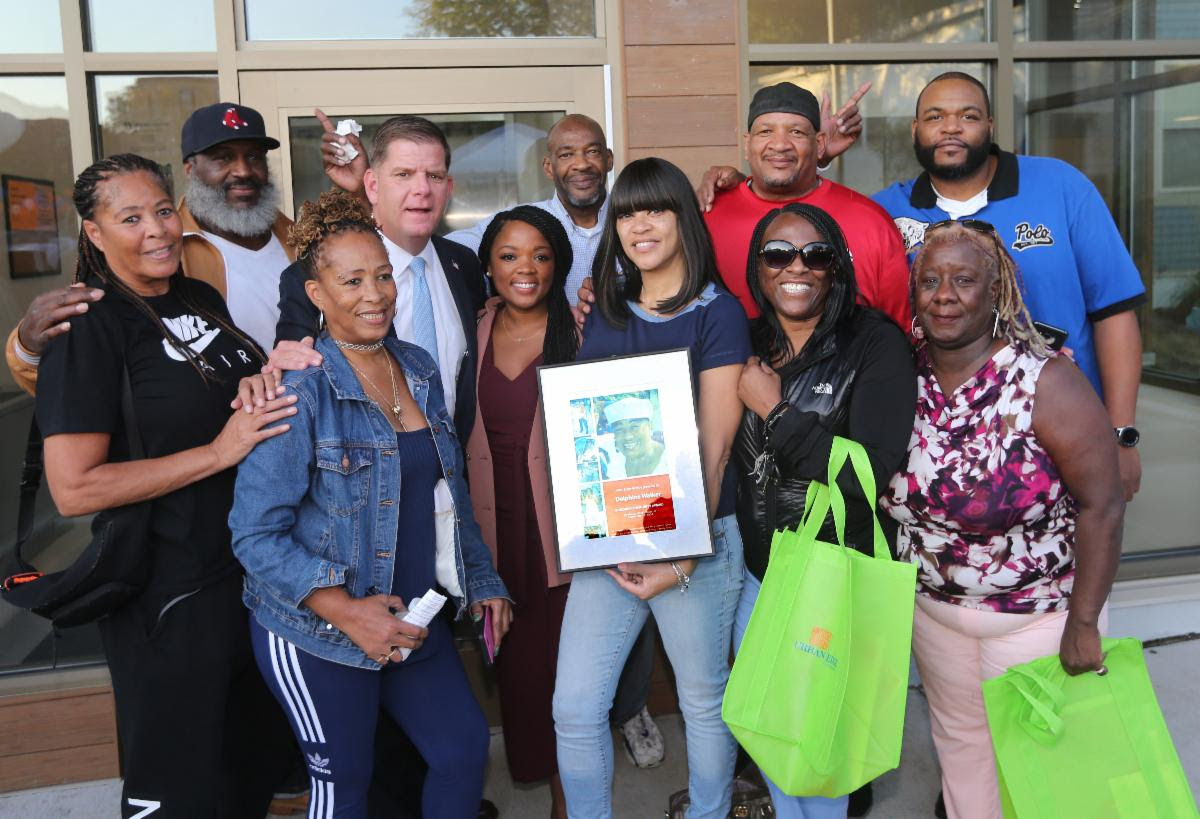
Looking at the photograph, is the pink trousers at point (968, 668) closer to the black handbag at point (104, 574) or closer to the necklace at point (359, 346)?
the necklace at point (359, 346)

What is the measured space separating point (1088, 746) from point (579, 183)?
8.38ft

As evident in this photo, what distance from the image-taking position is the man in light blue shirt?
367 cm

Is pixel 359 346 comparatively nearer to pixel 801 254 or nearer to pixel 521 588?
pixel 521 588

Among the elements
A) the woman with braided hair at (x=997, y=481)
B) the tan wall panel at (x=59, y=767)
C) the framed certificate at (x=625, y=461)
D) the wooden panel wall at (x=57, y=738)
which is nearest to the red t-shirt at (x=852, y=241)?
the woman with braided hair at (x=997, y=481)

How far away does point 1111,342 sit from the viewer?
3.33 m

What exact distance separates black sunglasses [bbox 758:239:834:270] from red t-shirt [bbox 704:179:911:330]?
28 centimetres

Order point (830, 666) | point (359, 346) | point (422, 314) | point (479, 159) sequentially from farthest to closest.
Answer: point (479, 159) → point (422, 314) → point (359, 346) → point (830, 666)

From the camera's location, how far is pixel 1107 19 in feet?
16.2

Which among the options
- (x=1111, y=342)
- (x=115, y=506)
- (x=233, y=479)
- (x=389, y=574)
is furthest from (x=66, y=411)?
(x=1111, y=342)


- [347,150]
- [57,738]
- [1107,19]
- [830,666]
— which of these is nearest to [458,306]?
[347,150]

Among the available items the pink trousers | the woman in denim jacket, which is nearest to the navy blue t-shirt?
the woman in denim jacket

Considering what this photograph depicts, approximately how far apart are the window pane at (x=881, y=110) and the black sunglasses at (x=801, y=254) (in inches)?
91.8

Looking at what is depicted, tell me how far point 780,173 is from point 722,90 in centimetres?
127

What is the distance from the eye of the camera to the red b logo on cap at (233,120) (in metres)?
3.26
